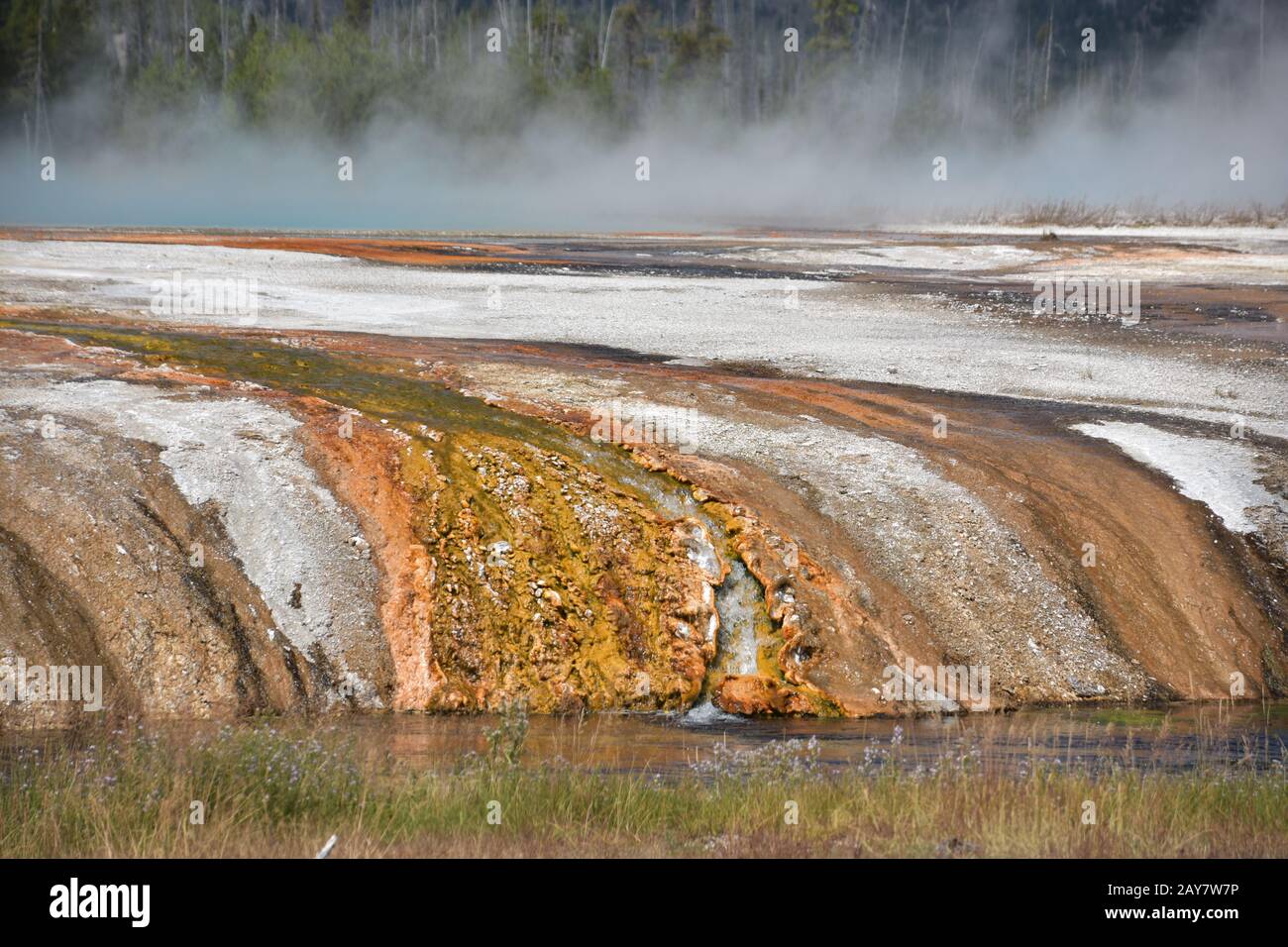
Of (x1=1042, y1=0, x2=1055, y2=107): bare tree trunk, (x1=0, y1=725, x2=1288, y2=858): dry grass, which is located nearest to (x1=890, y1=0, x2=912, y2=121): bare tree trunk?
(x1=1042, y1=0, x2=1055, y2=107): bare tree trunk

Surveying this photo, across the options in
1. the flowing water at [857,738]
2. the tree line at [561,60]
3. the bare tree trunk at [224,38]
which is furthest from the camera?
the bare tree trunk at [224,38]

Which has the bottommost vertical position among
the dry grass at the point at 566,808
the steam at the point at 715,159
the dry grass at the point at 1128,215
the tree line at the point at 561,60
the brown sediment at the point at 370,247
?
the dry grass at the point at 566,808

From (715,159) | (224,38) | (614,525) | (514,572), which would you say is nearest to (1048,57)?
(715,159)

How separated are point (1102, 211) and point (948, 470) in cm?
4316

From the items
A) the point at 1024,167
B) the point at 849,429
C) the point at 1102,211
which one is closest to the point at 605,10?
the point at 1024,167

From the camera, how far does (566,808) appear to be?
23.7ft

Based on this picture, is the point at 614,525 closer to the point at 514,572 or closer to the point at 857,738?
the point at 514,572

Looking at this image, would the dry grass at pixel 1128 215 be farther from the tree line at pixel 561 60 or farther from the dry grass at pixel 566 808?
the dry grass at pixel 566 808

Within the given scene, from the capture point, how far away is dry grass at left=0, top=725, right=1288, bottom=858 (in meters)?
6.44

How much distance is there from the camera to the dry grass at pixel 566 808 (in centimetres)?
644

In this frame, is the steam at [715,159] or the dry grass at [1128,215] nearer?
the dry grass at [1128,215]

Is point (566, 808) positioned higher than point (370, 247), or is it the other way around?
point (370, 247)

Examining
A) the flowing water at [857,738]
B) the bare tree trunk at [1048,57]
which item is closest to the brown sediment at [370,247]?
the flowing water at [857,738]

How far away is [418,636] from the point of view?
11297mm
